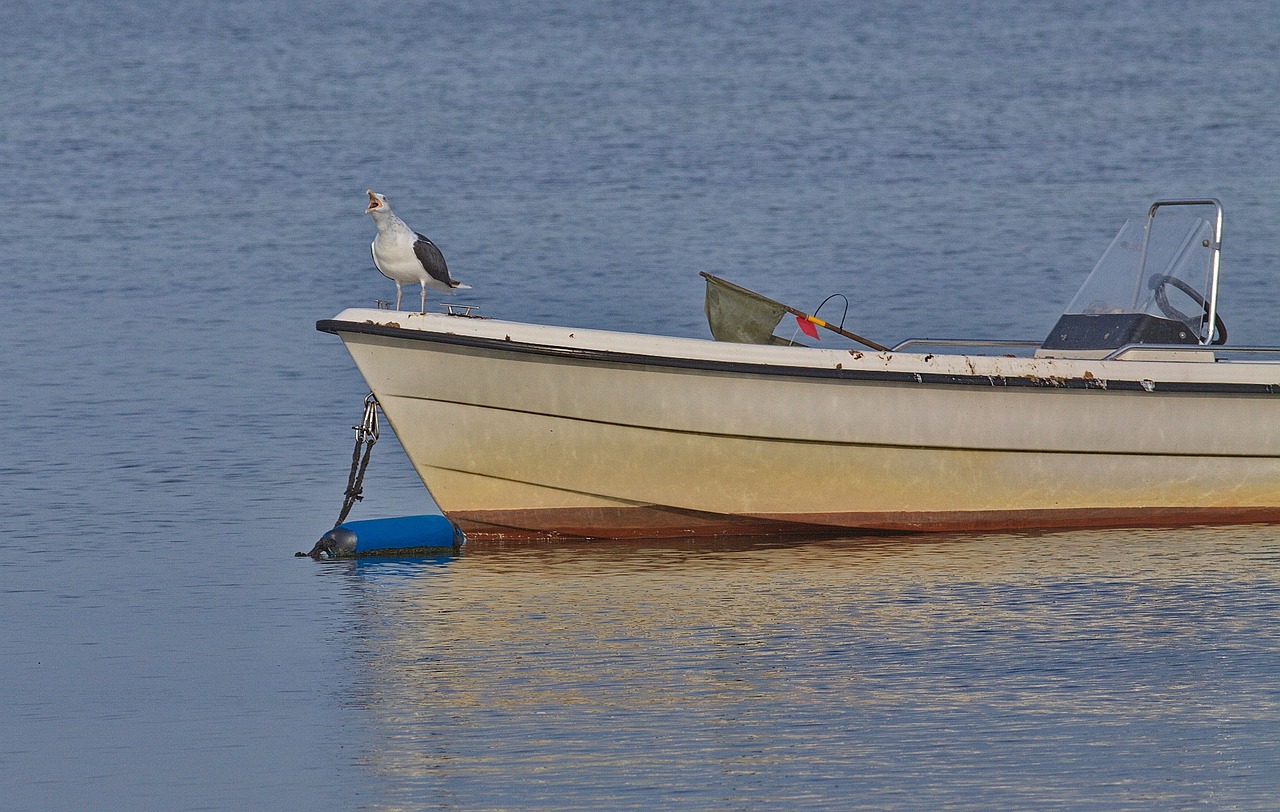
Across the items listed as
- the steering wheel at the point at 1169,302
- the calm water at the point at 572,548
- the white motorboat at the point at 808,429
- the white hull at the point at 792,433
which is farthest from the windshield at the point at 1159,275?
the calm water at the point at 572,548

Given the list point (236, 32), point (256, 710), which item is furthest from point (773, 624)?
point (236, 32)

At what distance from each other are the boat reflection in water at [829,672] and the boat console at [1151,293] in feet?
3.46

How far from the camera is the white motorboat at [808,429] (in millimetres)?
9352

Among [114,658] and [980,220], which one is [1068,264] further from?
[114,658]

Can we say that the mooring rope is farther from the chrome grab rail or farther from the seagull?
the chrome grab rail

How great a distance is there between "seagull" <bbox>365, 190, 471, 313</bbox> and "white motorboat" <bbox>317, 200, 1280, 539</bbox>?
214mm

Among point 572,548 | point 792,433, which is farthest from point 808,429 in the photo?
point 572,548

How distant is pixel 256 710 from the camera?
6.69m

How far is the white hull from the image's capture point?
9.35m

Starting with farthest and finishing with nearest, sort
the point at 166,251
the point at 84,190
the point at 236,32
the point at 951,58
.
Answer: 1. the point at 236,32
2. the point at 951,58
3. the point at 84,190
4. the point at 166,251

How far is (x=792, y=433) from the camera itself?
9.52m

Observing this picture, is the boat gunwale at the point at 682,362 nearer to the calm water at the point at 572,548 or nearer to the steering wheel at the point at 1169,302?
the calm water at the point at 572,548

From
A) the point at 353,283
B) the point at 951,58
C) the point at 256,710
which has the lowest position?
the point at 256,710

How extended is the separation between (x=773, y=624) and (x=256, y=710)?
86.3 inches
